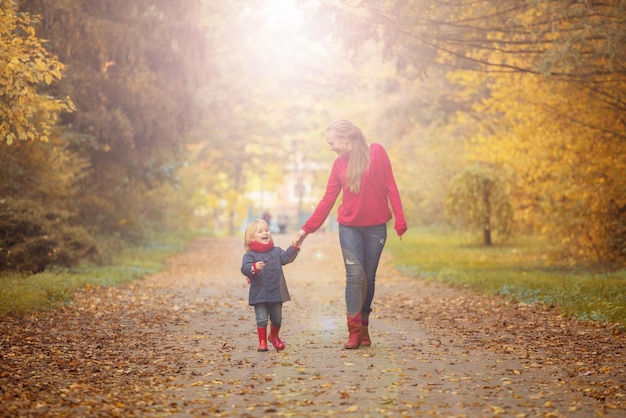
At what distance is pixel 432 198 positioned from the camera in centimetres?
3725

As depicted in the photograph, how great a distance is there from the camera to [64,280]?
13.8m

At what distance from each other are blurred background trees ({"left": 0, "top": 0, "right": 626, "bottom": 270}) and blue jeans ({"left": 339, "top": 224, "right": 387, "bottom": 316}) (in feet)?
15.0

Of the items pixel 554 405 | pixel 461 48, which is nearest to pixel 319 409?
pixel 554 405

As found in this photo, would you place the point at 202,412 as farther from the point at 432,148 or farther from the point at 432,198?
the point at 432,198

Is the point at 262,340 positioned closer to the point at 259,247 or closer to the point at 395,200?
the point at 259,247

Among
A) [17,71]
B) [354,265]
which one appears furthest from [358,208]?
[17,71]

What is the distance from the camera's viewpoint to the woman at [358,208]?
26.0ft

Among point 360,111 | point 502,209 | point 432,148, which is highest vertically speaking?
point 360,111

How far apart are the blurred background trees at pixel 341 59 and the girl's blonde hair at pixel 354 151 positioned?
13.4 feet

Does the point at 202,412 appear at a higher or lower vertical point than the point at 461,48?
lower

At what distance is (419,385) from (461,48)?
1085 cm

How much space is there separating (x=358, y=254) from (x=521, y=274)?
8.83 m

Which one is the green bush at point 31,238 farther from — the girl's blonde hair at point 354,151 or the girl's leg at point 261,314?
the girl's blonde hair at point 354,151

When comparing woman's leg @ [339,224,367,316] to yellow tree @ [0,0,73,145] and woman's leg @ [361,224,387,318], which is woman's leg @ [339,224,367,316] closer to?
woman's leg @ [361,224,387,318]
